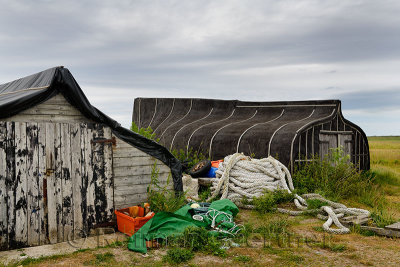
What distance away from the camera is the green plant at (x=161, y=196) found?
305 inches

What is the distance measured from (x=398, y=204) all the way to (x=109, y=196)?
311 inches

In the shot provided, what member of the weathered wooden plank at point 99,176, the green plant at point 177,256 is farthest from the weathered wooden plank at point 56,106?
the green plant at point 177,256

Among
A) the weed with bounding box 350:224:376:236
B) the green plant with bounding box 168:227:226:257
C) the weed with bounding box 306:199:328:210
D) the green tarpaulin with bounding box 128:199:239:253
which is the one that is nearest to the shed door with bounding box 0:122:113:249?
the green tarpaulin with bounding box 128:199:239:253

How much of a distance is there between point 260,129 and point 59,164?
8.02 m

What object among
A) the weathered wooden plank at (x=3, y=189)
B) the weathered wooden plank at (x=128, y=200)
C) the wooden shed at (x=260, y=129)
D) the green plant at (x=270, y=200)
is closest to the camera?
the weathered wooden plank at (x=3, y=189)

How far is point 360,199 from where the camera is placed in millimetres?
10773

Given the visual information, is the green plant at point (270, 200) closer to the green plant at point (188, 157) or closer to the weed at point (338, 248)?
the weed at point (338, 248)

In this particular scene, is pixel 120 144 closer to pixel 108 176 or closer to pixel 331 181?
pixel 108 176

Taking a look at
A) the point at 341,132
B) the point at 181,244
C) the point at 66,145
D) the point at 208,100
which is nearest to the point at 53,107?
the point at 66,145

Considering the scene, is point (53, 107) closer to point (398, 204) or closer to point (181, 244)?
point (181, 244)

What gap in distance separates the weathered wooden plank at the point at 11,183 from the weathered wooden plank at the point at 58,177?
2.20 feet

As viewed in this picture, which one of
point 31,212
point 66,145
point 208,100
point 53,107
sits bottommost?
point 31,212

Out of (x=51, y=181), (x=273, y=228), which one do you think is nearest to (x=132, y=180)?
(x=51, y=181)

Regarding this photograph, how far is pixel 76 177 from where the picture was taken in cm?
704
